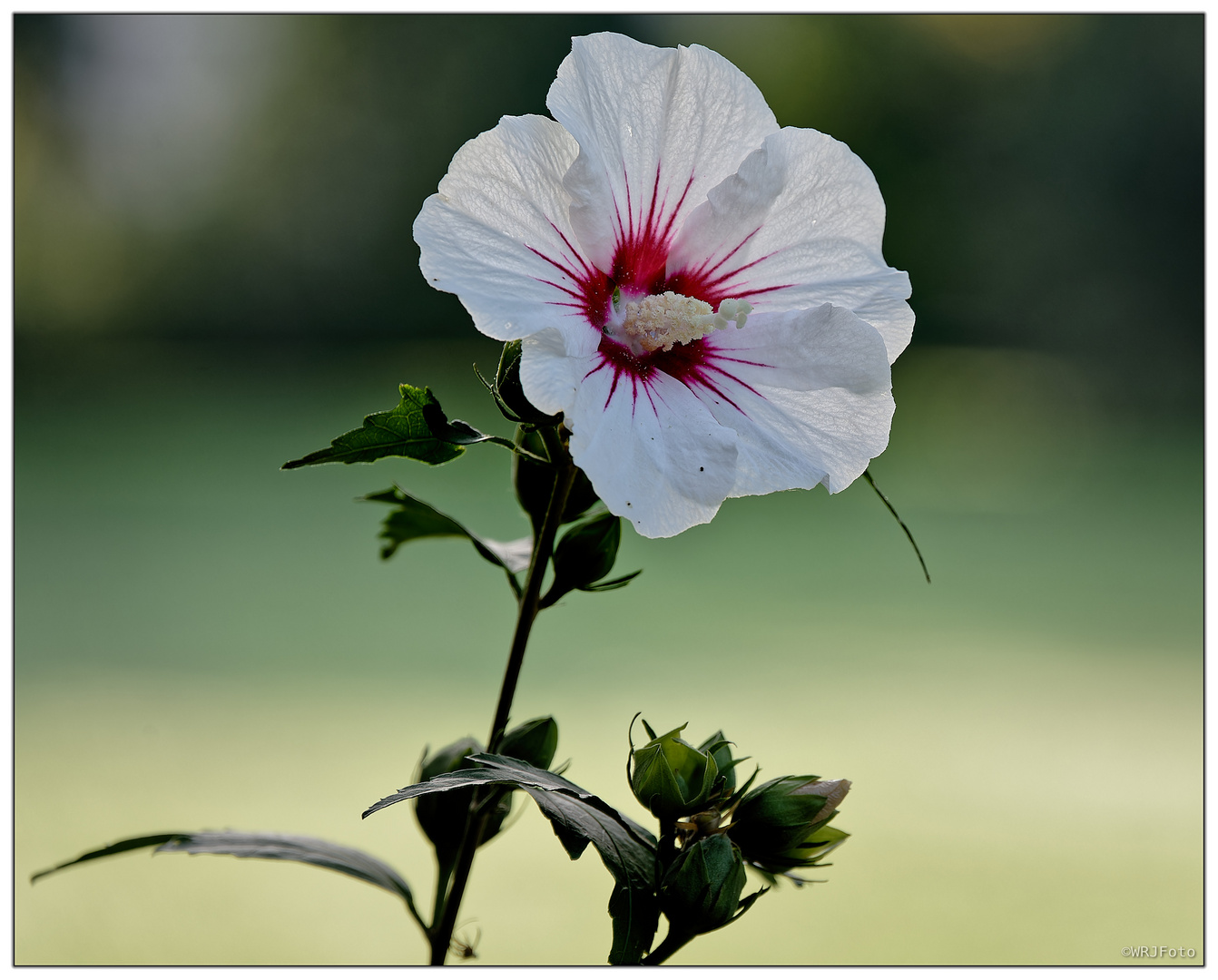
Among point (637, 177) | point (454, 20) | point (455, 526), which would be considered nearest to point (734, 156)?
point (637, 177)

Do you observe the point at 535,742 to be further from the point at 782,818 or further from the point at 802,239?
the point at 802,239

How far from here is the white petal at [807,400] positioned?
341 millimetres

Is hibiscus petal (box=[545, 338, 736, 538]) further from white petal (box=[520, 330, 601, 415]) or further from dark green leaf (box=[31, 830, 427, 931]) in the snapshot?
dark green leaf (box=[31, 830, 427, 931])

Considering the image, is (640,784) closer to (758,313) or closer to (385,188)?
(758,313)

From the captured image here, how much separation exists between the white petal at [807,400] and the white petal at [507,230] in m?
0.06

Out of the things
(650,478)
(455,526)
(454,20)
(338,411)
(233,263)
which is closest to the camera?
(650,478)

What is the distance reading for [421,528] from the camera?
478 millimetres

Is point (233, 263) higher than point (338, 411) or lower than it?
higher

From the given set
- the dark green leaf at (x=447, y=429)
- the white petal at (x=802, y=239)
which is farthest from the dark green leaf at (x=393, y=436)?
the white petal at (x=802, y=239)

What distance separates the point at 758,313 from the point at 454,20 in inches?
93.9

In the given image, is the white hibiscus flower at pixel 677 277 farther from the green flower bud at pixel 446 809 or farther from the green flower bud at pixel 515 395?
the green flower bud at pixel 446 809

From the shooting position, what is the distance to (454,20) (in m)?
2.49

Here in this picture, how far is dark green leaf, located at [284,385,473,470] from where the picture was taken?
1.10 feet

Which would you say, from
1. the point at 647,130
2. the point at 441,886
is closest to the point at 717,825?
the point at 441,886
